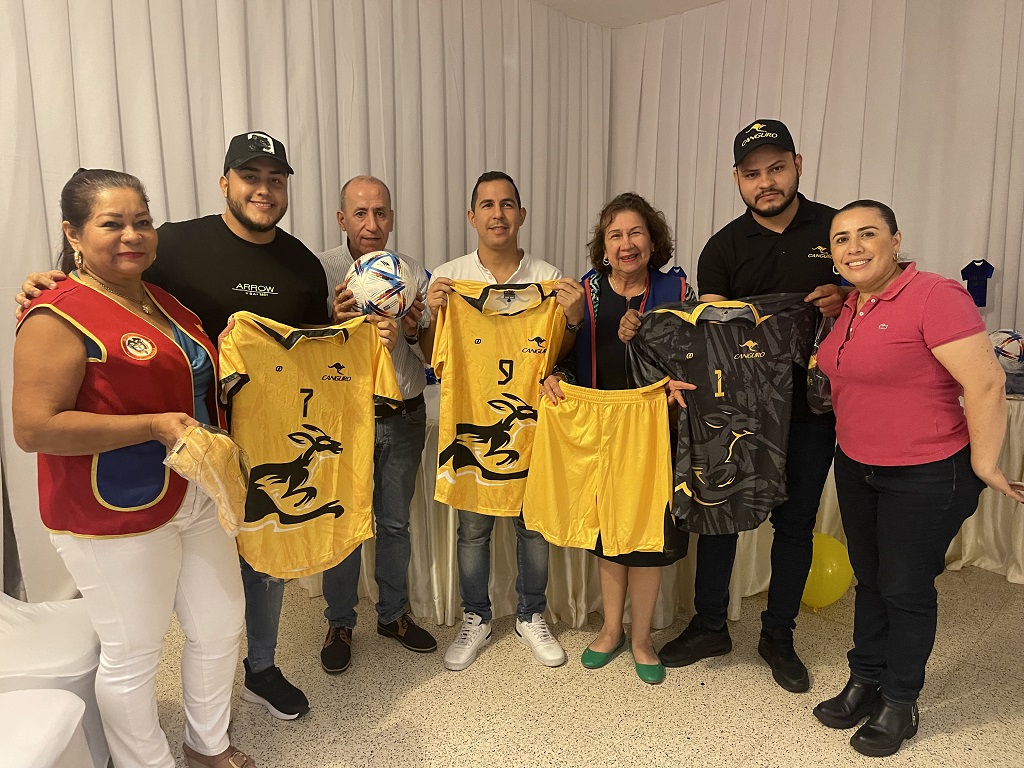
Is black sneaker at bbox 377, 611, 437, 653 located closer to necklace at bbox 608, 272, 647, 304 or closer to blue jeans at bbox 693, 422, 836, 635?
blue jeans at bbox 693, 422, 836, 635

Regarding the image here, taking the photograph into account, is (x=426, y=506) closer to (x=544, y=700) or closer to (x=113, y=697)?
(x=544, y=700)

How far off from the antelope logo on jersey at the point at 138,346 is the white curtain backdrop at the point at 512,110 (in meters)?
1.31

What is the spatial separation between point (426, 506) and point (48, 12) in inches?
88.8

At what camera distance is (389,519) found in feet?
7.87

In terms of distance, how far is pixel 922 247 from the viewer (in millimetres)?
3664

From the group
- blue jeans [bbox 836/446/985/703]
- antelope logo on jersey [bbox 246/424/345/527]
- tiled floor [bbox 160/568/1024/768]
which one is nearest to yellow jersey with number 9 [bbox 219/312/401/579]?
antelope logo on jersey [bbox 246/424/345/527]

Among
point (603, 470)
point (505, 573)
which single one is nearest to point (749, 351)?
point (603, 470)

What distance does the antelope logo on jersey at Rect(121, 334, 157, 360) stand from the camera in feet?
4.81

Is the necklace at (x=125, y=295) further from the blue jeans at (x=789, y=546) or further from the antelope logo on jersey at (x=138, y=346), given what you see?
the blue jeans at (x=789, y=546)

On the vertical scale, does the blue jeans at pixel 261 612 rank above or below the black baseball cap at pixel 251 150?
below

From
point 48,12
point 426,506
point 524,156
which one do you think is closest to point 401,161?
point 524,156

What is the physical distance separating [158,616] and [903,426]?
195cm

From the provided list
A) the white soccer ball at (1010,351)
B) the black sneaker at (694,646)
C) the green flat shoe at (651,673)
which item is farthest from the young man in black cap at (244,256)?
the white soccer ball at (1010,351)

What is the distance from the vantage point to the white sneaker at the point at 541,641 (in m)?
2.40
